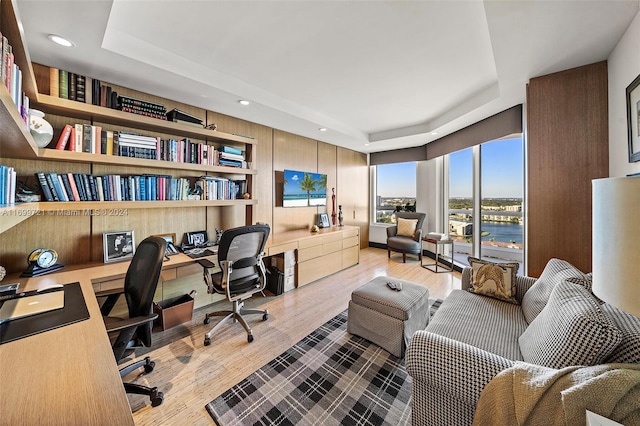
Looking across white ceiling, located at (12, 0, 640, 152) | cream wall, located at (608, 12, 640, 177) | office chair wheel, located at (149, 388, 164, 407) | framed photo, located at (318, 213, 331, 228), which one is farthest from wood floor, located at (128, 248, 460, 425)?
white ceiling, located at (12, 0, 640, 152)

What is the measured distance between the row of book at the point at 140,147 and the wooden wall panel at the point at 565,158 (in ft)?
10.1

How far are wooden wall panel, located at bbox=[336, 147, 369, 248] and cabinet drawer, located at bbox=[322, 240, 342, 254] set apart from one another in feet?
4.29

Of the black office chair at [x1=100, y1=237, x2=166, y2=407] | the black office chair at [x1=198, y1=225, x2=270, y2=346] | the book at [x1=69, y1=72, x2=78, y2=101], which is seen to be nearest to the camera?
the black office chair at [x1=100, y1=237, x2=166, y2=407]

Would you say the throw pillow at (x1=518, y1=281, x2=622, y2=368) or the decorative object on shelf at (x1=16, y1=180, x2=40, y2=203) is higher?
the decorative object on shelf at (x1=16, y1=180, x2=40, y2=203)

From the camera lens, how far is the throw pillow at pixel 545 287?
5.01 feet

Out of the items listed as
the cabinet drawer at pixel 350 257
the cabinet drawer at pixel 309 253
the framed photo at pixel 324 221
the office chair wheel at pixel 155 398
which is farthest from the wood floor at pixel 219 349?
the framed photo at pixel 324 221

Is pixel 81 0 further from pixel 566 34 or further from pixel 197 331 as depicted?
pixel 566 34

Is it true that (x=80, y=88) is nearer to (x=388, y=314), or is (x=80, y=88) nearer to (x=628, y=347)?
(x=388, y=314)

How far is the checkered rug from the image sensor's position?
1449mm

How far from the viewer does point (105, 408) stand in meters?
0.67

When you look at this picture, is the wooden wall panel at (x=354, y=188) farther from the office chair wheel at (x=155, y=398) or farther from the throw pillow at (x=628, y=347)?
the throw pillow at (x=628, y=347)

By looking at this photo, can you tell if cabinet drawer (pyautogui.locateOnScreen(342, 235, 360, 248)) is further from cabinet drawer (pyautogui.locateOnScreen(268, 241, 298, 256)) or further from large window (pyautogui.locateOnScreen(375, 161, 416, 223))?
large window (pyautogui.locateOnScreen(375, 161, 416, 223))

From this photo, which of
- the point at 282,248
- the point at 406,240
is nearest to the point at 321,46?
the point at 282,248

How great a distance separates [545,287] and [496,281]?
1.33 ft
